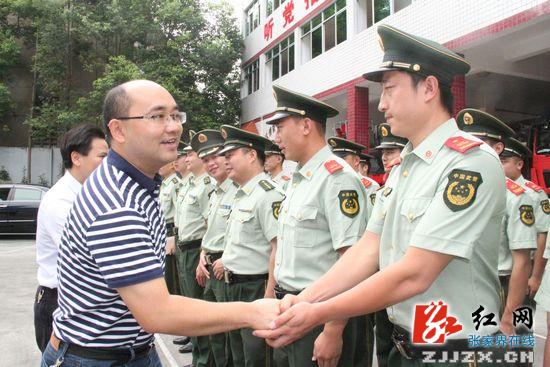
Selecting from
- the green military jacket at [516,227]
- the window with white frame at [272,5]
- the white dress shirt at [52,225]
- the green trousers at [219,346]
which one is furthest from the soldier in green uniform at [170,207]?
the window with white frame at [272,5]

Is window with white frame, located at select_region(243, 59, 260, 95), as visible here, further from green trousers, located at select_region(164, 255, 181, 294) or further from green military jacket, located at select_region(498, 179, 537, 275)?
green military jacket, located at select_region(498, 179, 537, 275)

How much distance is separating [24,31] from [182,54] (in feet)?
27.9

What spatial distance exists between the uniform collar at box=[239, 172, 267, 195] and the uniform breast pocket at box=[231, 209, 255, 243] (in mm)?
204

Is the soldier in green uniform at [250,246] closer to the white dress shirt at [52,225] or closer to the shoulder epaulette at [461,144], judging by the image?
the white dress shirt at [52,225]

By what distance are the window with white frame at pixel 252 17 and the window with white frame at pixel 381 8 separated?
1006cm

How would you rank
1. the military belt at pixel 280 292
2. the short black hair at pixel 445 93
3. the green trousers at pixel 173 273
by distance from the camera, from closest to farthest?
the short black hair at pixel 445 93, the military belt at pixel 280 292, the green trousers at pixel 173 273

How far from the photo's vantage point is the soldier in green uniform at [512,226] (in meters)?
3.36

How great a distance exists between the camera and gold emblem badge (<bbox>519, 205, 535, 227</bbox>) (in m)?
3.46

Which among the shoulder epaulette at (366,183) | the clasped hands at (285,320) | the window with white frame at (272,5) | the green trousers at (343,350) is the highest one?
the window with white frame at (272,5)

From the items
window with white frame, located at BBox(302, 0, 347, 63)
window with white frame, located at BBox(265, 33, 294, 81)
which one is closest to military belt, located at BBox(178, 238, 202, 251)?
window with white frame, located at BBox(302, 0, 347, 63)

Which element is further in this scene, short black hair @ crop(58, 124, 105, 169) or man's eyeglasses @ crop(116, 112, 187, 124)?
short black hair @ crop(58, 124, 105, 169)

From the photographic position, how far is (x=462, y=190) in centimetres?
167

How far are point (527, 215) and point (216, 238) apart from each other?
8.26ft

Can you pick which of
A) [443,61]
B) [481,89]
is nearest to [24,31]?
[481,89]
